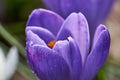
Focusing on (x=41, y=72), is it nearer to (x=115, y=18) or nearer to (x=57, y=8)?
(x=57, y=8)

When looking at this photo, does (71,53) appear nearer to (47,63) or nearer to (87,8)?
(47,63)

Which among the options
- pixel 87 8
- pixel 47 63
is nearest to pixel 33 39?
pixel 47 63

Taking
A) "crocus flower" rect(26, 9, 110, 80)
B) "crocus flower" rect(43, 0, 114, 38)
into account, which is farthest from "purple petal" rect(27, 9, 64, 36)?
"crocus flower" rect(43, 0, 114, 38)

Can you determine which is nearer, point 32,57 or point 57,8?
point 32,57

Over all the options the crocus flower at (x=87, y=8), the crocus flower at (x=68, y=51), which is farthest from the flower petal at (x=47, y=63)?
the crocus flower at (x=87, y=8)

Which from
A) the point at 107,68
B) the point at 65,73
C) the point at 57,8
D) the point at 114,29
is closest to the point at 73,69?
the point at 65,73

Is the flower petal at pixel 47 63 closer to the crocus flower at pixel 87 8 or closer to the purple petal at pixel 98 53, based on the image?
the purple petal at pixel 98 53

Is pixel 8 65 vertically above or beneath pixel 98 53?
beneath

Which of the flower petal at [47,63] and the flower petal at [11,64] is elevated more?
the flower petal at [47,63]
